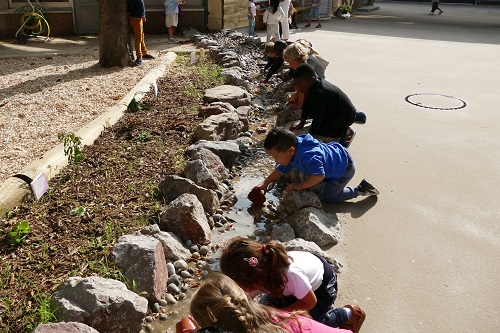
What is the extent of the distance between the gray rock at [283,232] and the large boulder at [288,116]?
2779 mm

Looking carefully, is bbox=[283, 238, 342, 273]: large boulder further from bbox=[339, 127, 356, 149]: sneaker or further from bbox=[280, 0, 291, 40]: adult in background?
bbox=[280, 0, 291, 40]: adult in background

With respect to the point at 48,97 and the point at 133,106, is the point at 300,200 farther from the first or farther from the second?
the point at 48,97

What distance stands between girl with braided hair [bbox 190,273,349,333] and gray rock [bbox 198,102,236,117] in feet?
13.8

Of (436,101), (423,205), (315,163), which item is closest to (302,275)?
(315,163)

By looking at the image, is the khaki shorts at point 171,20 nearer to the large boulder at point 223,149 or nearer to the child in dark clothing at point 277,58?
the child in dark clothing at point 277,58

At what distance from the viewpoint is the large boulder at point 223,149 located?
508 cm

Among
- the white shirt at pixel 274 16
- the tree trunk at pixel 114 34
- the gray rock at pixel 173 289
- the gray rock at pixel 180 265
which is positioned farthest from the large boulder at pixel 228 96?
the white shirt at pixel 274 16

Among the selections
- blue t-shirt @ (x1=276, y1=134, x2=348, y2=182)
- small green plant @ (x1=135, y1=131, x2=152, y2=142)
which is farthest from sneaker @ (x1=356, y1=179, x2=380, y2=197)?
small green plant @ (x1=135, y1=131, x2=152, y2=142)

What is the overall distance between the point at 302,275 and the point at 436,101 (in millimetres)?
5808

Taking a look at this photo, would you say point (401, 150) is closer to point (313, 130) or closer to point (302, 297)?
point (313, 130)

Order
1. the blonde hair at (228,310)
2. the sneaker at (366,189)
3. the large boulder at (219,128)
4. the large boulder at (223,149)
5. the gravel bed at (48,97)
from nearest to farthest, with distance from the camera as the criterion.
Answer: the blonde hair at (228,310)
the sneaker at (366,189)
the large boulder at (223,149)
the gravel bed at (48,97)
the large boulder at (219,128)

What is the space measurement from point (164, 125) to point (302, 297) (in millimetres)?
3635

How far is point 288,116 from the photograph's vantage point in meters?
6.54

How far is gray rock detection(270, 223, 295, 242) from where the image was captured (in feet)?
12.6
